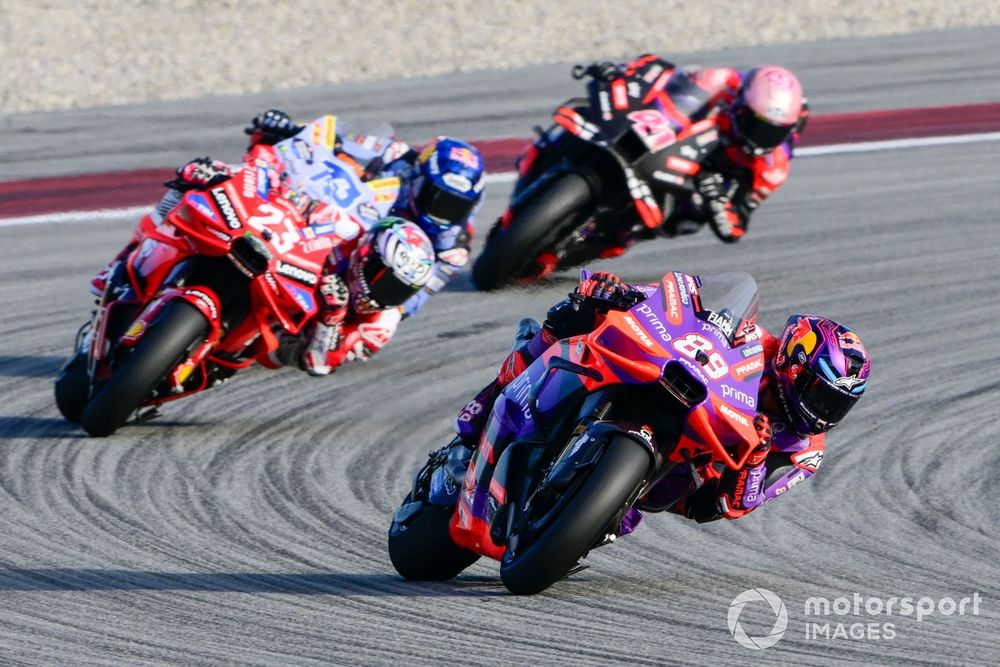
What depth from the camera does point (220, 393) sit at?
32.9 ft

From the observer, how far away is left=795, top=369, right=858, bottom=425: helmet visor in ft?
20.9

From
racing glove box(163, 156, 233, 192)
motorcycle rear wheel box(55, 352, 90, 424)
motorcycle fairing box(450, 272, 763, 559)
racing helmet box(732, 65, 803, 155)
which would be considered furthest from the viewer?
racing helmet box(732, 65, 803, 155)

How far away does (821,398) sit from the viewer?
643 centimetres

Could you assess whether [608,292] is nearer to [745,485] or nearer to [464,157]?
[745,485]

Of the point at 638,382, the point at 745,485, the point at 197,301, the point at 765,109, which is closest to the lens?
the point at 638,382

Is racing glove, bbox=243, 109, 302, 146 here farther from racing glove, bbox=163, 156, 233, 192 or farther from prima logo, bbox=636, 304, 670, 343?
prima logo, bbox=636, 304, 670, 343

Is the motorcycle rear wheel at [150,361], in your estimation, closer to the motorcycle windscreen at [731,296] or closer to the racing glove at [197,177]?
the racing glove at [197,177]

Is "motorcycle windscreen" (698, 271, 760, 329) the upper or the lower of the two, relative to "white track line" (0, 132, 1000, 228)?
upper

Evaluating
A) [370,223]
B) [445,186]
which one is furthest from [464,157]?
[370,223]

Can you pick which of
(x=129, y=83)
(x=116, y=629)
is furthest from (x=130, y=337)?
(x=129, y=83)

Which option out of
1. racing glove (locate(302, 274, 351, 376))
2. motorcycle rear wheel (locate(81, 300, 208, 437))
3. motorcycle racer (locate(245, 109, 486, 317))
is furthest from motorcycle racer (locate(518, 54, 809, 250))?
motorcycle rear wheel (locate(81, 300, 208, 437))

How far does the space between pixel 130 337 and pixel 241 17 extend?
969 centimetres

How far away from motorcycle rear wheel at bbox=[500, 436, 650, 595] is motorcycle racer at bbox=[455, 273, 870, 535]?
0.59 meters

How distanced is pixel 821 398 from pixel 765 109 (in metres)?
5.45
